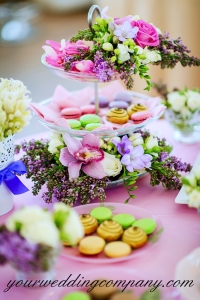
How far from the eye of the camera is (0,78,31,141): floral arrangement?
1.14m

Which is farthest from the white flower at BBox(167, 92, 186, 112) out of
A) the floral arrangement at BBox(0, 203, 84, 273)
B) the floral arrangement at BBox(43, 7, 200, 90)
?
the floral arrangement at BBox(0, 203, 84, 273)

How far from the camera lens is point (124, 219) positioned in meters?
1.12

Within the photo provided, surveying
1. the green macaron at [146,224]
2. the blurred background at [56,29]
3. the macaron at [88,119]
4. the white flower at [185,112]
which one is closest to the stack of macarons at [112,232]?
the green macaron at [146,224]

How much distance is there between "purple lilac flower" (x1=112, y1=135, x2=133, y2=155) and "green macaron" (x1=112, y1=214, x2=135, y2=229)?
0.70 ft

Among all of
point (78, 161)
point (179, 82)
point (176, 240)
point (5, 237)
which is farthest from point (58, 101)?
point (179, 82)

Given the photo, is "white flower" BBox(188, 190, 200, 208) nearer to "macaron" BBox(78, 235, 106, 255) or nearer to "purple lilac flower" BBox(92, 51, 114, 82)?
"macaron" BBox(78, 235, 106, 255)

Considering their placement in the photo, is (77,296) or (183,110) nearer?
(77,296)

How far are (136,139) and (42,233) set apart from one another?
59cm

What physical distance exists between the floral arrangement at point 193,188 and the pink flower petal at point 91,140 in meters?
0.35

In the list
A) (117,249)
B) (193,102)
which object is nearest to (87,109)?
A: (193,102)

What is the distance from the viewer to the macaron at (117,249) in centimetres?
102

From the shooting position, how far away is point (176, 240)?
1.13m

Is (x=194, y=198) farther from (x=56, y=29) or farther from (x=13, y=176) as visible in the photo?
(x=56, y=29)

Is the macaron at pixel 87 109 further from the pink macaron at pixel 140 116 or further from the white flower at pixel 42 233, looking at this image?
the white flower at pixel 42 233
